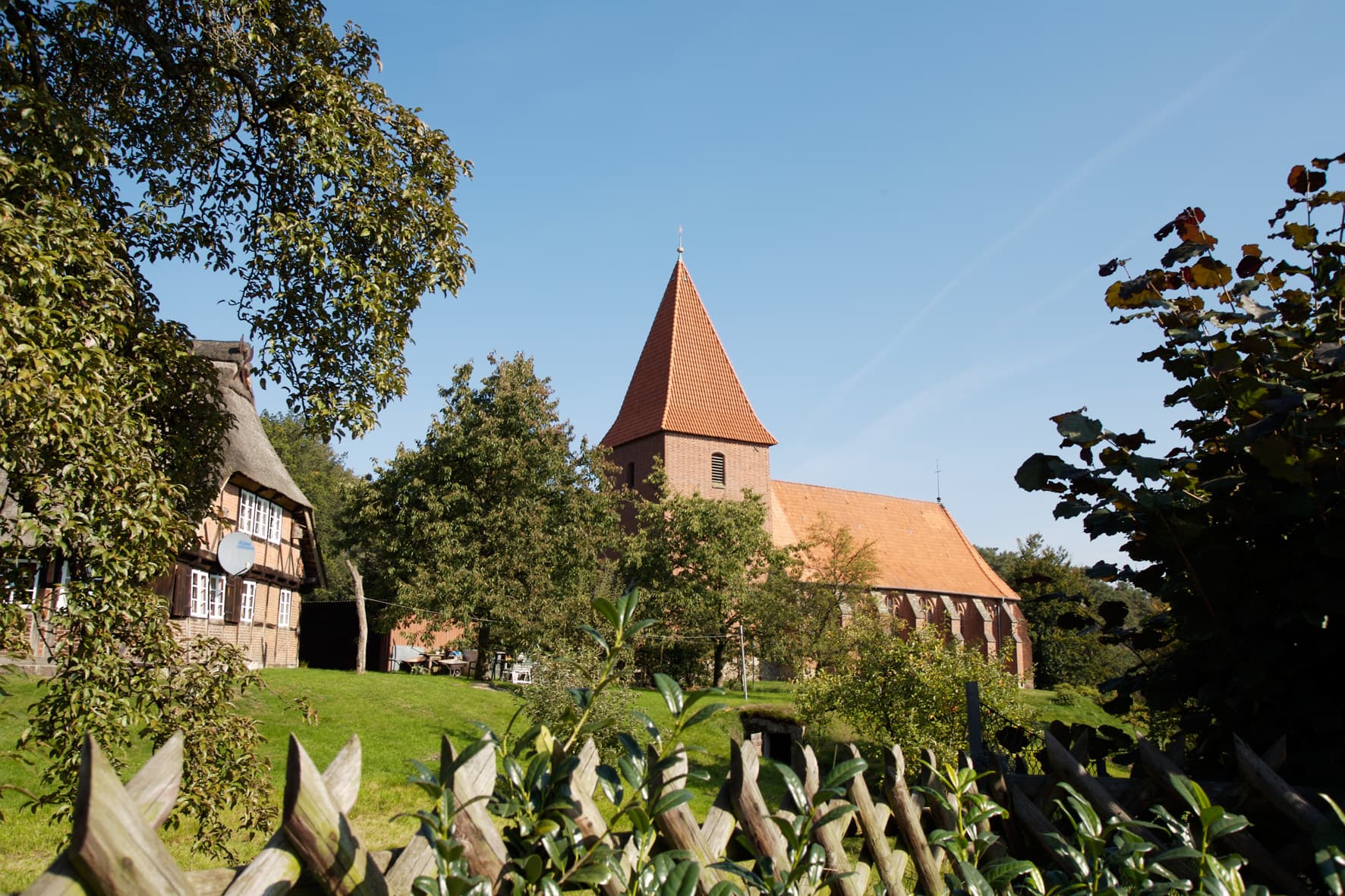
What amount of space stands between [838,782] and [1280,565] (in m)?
2.11

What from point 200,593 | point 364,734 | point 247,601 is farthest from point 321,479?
point 364,734

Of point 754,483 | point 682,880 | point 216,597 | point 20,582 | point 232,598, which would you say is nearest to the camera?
point 682,880

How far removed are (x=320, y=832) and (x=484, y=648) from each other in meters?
30.8

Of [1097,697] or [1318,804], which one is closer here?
[1318,804]

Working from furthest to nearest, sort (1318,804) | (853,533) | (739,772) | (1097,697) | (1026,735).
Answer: (853,533), (1097,697), (1026,735), (1318,804), (739,772)

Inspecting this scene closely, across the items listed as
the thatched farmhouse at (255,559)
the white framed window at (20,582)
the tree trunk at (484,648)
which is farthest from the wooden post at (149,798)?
the tree trunk at (484,648)

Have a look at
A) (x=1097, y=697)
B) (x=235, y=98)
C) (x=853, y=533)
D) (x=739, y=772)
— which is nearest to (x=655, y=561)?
(x=853, y=533)

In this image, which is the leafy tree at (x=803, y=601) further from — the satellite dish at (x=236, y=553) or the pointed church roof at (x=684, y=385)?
the satellite dish at (x=236, y=553)

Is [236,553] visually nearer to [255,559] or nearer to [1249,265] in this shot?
[255,559]

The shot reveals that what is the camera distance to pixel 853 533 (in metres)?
49.2

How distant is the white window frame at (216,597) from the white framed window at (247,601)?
0.82 meters

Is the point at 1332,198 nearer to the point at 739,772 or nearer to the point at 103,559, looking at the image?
the point at 739,772

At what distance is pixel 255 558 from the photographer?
2609 centimetres

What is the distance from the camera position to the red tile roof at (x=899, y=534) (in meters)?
47.7
